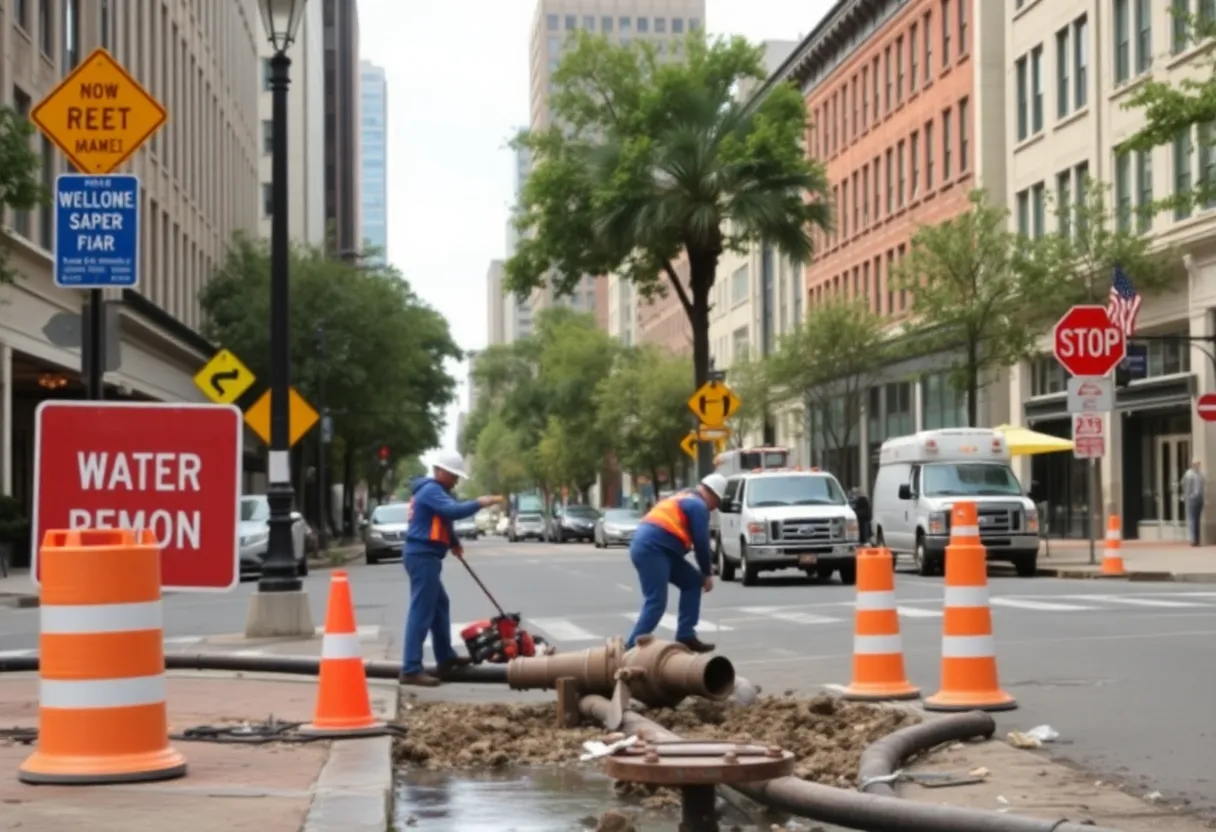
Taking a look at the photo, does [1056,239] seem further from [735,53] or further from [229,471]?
[229,471]

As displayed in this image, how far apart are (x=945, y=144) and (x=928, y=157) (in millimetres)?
2198

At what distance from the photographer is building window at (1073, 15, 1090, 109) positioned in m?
50.0

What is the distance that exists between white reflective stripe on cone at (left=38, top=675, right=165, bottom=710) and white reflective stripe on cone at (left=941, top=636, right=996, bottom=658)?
17.9ft

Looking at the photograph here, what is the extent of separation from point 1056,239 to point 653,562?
30.1m

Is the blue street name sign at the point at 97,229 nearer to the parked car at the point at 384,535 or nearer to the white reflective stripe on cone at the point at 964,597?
the white reflective stripe on cone at the point at 964,597

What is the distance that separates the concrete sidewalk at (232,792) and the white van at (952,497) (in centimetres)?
2287

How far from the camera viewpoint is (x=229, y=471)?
9.52m

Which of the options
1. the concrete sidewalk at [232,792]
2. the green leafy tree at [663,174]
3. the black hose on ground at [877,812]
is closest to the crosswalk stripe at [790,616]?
the concrete sidewalk at [232,792]

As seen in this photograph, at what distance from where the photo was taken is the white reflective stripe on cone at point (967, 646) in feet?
39.3

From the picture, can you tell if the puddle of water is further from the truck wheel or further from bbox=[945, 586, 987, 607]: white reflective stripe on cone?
the truck wheel

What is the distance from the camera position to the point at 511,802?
29.6 ft

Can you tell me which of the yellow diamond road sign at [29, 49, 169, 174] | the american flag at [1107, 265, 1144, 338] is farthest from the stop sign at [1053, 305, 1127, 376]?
the yellow diamond road sign at [29, 49, 169, 174]

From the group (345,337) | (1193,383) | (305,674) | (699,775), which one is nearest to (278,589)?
(305,674)

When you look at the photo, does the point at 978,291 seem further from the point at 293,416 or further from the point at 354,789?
the point at 354,789
